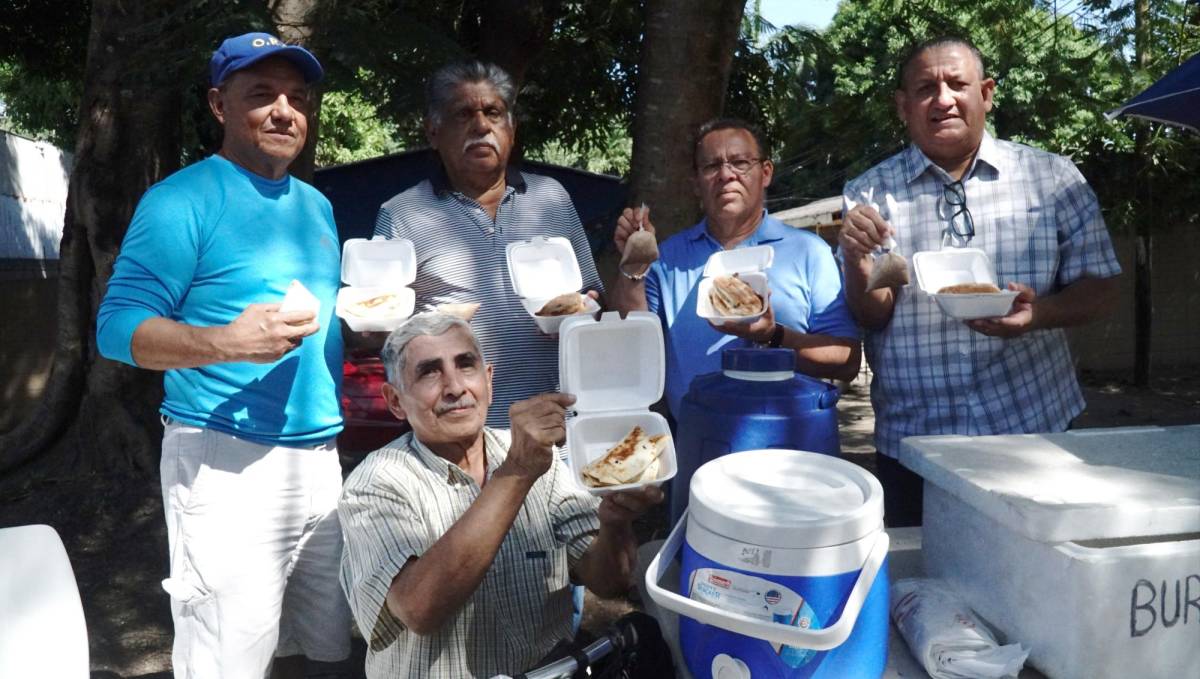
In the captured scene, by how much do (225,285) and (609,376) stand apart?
3.28 feet

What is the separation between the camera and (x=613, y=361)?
2.09 metres

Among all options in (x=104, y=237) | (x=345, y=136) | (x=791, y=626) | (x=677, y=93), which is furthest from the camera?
(x=345, y=136)

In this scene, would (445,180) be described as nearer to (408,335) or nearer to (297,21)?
(408,335)

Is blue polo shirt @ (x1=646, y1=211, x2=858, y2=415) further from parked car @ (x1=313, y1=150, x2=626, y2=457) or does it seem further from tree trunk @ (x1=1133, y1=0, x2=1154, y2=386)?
tree trunk @ (x1=1133, y1=0, x2=1154, y2=386)

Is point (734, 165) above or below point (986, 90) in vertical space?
below

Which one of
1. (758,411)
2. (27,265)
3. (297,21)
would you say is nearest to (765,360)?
(758,411)

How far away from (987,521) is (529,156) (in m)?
10.8

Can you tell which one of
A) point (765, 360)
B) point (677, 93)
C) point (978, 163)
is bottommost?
point (765, 360)

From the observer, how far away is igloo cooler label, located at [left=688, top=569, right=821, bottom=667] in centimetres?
137

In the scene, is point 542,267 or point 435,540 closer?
point 435,540

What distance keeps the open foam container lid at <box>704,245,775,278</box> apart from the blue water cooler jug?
643 millimetres

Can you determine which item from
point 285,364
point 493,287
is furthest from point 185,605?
point 493,287

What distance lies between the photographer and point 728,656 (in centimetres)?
147

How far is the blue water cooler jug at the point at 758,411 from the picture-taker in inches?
70.1
